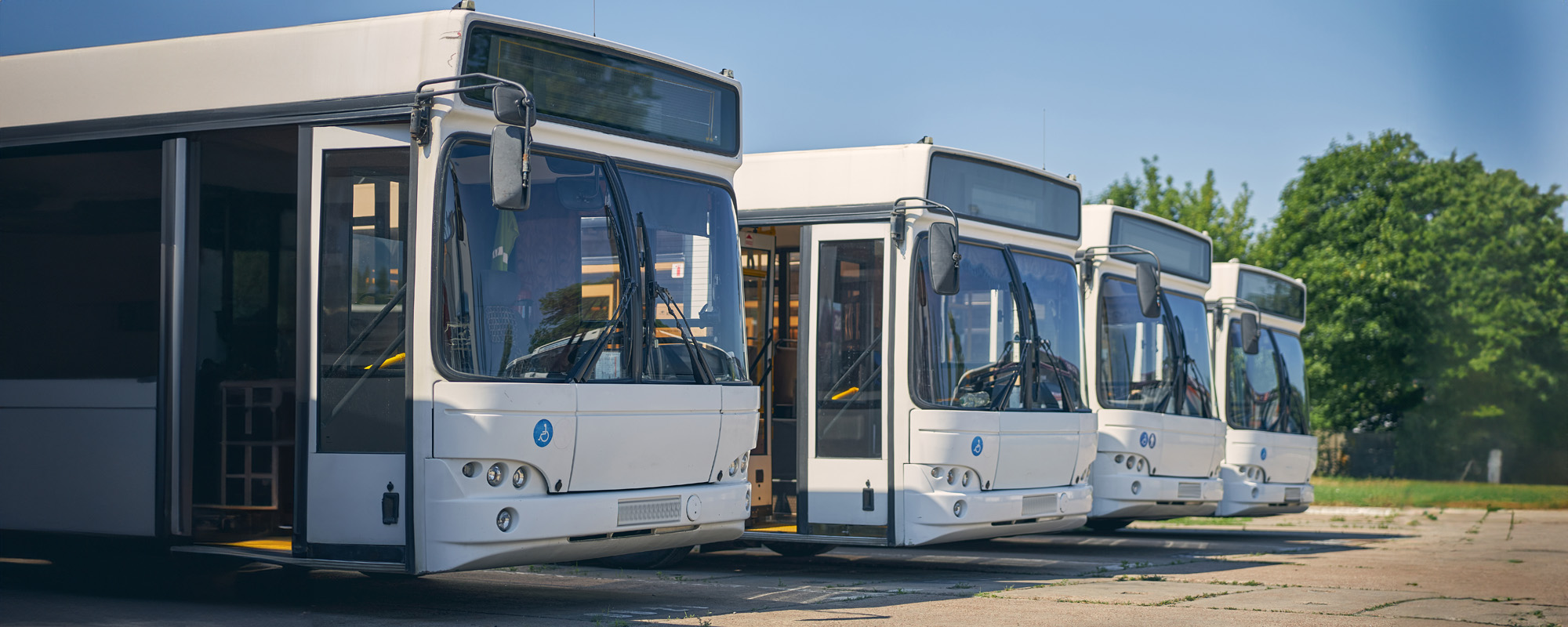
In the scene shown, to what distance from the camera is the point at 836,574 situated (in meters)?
11.9

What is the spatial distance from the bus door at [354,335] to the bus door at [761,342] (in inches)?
165

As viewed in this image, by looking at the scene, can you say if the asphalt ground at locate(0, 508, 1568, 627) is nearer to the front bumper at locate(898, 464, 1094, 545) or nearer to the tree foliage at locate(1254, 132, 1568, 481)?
the front bumper at locate(898, 464, 1094, 545)

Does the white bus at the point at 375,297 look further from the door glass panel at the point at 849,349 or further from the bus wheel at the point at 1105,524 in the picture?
A: the bus wheel at the point at 1105,524

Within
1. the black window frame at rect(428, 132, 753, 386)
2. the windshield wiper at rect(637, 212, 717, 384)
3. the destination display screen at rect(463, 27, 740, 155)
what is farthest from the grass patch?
the black window frame at rect(428, 132, 753, 386)

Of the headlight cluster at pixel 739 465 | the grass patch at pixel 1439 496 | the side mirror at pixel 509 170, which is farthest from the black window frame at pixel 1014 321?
the grass patch at pixel 1439 496

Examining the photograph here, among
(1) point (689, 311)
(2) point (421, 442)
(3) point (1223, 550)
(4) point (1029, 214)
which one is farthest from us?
(3) point (1223, 550)

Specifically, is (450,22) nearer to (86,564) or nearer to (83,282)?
(83,282)

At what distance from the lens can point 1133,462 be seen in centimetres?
1397

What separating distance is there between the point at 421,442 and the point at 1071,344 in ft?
19.9

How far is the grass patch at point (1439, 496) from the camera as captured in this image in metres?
27.6

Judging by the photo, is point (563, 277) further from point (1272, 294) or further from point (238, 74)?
point (1272, 294)

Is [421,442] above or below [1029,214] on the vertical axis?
below

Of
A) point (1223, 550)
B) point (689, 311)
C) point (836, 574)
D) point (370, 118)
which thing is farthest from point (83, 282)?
point (1223, 550)

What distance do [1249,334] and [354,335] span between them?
11.1 m
